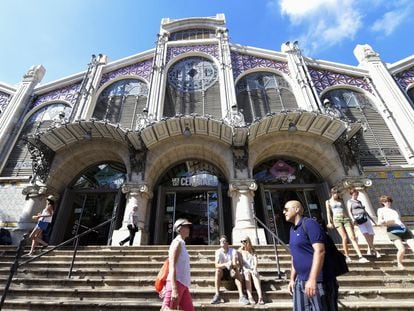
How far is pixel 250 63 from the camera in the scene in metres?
14.7

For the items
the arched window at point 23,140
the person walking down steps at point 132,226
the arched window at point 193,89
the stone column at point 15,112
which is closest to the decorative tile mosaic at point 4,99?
the stone column at point 15,112

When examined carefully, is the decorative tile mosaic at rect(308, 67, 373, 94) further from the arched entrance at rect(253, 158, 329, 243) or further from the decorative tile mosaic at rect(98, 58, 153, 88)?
the decorative tile mosaic at rect(98, 58, 153, 88)

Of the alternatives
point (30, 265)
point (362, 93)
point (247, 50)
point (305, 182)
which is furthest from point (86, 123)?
point (362, 93)

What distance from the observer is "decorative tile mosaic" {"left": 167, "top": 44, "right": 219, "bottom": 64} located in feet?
49.5

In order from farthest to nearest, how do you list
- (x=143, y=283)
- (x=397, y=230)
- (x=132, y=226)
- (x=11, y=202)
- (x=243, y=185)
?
(x=11, y=202), (x=243, y=185), (x=132, y=226), (x=397, y=230), (x=143, y=283)

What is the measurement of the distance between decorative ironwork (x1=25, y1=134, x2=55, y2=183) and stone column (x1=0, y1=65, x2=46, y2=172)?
9.62 ft

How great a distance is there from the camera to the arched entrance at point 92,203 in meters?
10.3

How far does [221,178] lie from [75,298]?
23.1 ft

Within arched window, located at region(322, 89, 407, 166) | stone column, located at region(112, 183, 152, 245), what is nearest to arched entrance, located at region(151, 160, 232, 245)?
stone column, located at region(112, 183, 152, 245)

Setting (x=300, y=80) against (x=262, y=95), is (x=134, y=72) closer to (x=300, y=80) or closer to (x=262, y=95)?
(x=262, y=95)

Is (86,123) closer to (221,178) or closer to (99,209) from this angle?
(99,209)

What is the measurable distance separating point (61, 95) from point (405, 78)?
18.8m

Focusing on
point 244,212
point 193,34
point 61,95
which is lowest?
point 244,212

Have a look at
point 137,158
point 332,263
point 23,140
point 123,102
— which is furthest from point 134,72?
point 332,263
